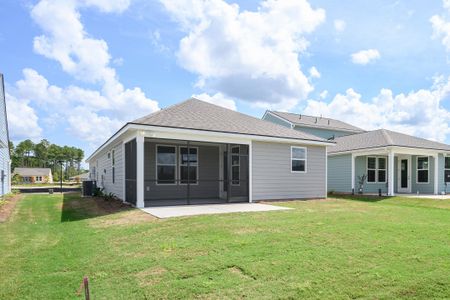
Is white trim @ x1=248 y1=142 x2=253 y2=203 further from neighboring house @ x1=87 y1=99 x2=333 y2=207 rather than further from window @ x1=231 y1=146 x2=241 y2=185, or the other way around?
window @ x1=231 y1=146 x2=241 y2=185

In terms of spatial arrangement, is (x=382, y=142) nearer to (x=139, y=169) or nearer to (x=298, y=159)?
(x=298, y=159)

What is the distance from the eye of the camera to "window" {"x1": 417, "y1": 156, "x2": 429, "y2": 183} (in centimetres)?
1958

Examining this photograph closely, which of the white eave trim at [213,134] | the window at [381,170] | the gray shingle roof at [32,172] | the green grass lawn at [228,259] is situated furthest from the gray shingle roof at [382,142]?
the gray shingle roof at [32,172]

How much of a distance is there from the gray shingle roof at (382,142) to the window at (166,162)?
34.9 ft

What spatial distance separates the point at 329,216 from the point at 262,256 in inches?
180

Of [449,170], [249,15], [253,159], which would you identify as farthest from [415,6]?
[449,170]

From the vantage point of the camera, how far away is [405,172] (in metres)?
20.6

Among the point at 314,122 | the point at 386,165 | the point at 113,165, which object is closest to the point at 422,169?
the point at 386,165

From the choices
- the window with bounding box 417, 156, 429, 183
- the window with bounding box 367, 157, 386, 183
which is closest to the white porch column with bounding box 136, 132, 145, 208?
the window with bounding box 367, 157, 386, 183

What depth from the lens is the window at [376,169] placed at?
19828mm

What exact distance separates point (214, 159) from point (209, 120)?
273cm

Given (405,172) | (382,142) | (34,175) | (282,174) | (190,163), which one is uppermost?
(382,142)

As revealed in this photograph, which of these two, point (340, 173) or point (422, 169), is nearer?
point (422, 169)

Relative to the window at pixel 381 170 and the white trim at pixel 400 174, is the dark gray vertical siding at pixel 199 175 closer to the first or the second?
the window at pixel 381 170
